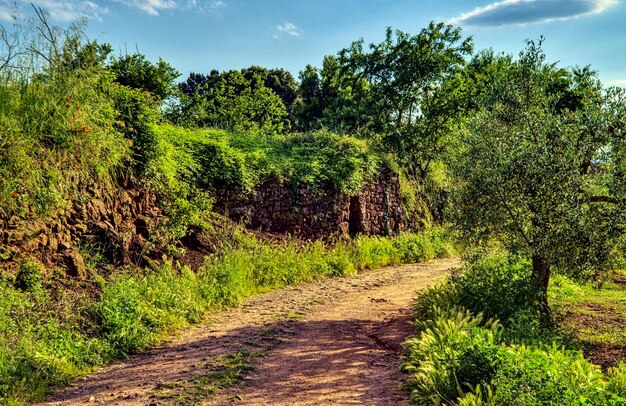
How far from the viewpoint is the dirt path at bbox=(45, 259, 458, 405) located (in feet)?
19.7

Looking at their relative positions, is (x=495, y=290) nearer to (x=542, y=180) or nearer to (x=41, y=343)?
(x=542, y=180)

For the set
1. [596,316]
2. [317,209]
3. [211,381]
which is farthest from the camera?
[317,209]

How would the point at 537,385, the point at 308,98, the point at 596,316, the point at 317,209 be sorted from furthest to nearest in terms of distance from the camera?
1. the point at 308,98
2. the point at 317,209
3. the point at 596,316
4. the point at 537,385

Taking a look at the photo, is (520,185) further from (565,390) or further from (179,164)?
(179,164)

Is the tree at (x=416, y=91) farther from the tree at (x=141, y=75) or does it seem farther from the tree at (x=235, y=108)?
the tree at (x=141, y=75)

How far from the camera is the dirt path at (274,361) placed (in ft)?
19.7

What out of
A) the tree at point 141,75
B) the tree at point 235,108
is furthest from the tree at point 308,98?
the tree at point 141,75

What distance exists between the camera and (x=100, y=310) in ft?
25.5

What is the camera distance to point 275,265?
528 inches

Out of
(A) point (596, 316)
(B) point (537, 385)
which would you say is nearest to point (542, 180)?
(B) point (537, 385)

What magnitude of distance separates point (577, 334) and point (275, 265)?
297 inches

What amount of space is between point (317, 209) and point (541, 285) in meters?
9.22

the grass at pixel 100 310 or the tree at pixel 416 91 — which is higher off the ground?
the tree at pixel 416 91

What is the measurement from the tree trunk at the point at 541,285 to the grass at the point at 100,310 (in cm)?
645
